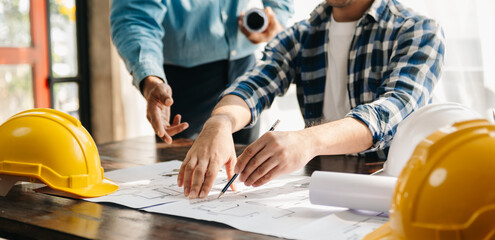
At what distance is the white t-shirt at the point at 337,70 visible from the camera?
5.68 ft

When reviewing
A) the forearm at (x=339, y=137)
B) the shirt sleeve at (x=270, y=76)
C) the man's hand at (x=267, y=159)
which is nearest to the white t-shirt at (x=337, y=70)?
the shirt sleeve at (x=270, y=76)

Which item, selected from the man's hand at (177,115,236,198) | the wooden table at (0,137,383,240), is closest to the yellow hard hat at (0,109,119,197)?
the wooden table at (0,137,383,240)

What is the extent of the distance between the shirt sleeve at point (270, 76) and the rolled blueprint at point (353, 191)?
0.69 meters

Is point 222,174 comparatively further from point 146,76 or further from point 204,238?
point 146,76

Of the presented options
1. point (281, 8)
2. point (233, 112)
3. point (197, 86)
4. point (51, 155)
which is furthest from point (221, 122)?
point (281, 8)

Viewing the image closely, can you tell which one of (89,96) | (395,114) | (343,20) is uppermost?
(343,20)

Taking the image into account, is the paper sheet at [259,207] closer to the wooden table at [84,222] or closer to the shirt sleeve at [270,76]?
the wooden table at [84,222]

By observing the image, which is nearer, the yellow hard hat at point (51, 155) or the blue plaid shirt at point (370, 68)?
the yellow hard hat at point (51, 155)

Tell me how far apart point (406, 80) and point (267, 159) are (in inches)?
22.0

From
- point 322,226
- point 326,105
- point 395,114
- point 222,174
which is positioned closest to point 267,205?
point 322,226

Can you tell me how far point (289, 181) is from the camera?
119 cm

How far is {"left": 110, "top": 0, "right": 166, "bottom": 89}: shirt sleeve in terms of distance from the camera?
1824 millimetres

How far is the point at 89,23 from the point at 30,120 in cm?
252

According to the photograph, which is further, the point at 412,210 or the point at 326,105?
the point at 326,105
